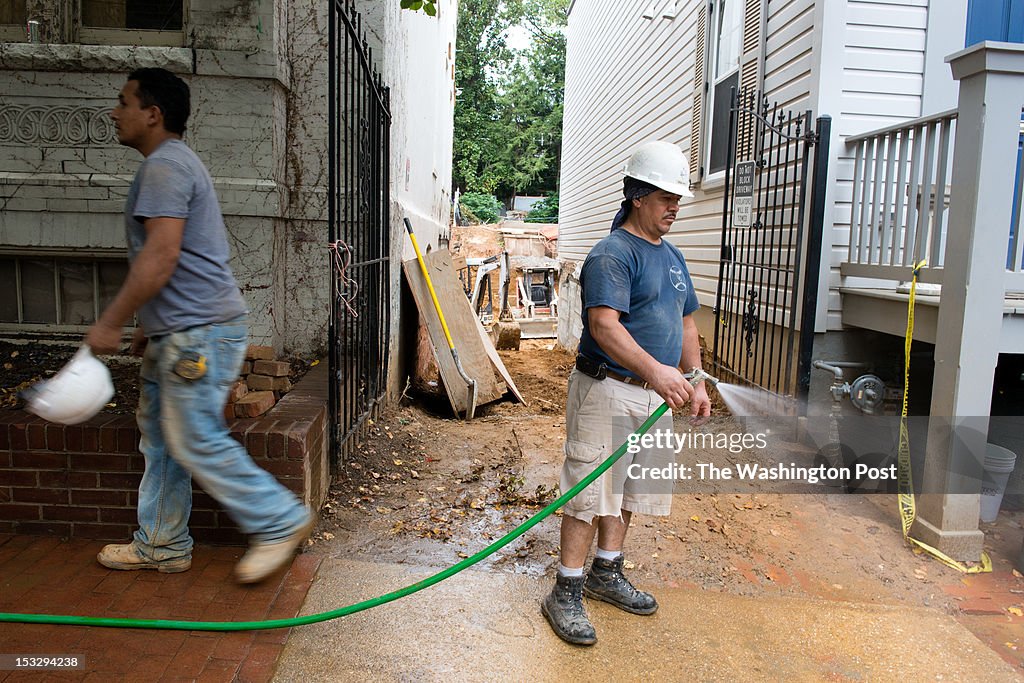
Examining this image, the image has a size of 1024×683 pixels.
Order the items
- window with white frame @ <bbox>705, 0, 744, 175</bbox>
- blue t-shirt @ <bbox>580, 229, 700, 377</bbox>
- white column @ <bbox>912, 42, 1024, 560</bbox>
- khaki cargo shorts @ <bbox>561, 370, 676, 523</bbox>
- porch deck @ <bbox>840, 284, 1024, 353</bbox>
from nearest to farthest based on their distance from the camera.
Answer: blue t-shirt @ <bbox>580, 229, 700, 377</bbox> → khaki cargo shorts @ <bbox>561, 370, 676, 523</bbox> → white column @ <bbox>912, 42, 1024, 560</bbox> → porch deck @ <bbox>840, 284, 1024, 353</bbox> → window with white frame @ <bbox>705, 0, 744, 175</bbox>

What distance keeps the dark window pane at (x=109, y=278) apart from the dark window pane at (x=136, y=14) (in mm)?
1465

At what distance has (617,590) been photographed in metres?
3.19

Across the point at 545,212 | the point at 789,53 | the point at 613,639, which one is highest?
the point at 545,212

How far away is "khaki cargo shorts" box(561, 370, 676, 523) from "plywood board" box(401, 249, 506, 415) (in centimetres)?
369

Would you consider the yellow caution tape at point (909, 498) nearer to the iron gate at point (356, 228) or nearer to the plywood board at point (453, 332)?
the iron gate at point (356, 228)

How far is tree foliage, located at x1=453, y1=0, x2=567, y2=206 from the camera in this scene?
40469 millimetres

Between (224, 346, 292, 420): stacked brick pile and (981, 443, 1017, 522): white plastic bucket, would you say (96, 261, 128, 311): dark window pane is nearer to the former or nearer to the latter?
(224, 346, 292, 420): stacked brick pile

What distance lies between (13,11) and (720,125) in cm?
642

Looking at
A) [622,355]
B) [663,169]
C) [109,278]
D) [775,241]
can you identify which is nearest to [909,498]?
[622,355]

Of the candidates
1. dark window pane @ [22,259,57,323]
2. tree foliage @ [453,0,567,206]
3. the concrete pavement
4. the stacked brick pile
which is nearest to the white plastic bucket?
the concrete pavement

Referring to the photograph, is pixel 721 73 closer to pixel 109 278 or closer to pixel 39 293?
pixel 109 278

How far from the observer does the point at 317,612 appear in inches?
115

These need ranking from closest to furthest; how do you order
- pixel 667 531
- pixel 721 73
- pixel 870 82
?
pixel 667 531
pixel 870 82
pixel 721 73

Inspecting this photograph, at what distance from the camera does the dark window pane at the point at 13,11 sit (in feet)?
14.9
